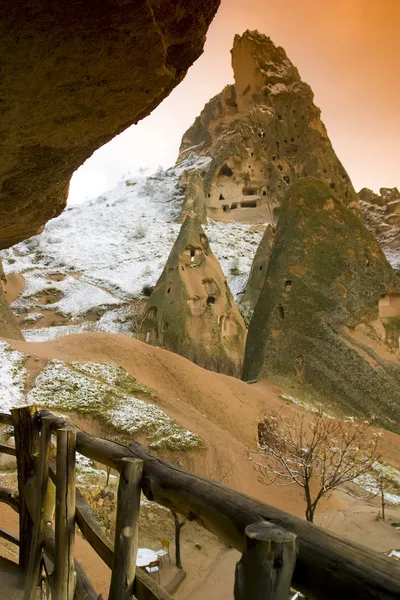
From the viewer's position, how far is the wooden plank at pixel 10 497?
13.6 ft

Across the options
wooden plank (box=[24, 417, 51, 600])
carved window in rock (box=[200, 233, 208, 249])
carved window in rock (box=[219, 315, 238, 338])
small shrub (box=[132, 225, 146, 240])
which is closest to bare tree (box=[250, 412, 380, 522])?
wooden plank (box=[24, 417, 51, 600])

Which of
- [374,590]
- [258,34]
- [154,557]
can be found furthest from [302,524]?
[258,34]

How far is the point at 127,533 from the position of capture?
2.30 m

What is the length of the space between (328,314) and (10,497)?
1792cm

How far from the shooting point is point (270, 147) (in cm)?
5400

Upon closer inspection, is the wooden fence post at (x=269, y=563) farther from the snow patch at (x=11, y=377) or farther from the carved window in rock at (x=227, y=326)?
the carved window in rock at (x=227, y=326)

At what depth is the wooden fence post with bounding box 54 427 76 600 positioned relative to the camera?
2.95 meters

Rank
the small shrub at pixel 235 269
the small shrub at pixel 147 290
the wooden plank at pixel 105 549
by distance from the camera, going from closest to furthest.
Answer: the wooden plank at pixel 105 549 → the small shrub at pixel 147 290 → the small shrub at pixel 235 269

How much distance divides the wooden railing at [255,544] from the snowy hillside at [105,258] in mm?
28514

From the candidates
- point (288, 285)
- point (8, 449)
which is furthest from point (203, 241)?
point (8, 449)

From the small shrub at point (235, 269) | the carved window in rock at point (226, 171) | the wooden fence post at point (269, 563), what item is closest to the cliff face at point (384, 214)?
the carved window in rock at point (226, 171)

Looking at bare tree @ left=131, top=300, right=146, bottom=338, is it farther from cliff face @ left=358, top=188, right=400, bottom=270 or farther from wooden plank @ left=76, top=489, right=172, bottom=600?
cliff face @ left=358, top=188, right=400, bottom=270

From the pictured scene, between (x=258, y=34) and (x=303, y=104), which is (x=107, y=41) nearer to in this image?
(x=303, y=104)

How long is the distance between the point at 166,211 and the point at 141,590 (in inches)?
2147
